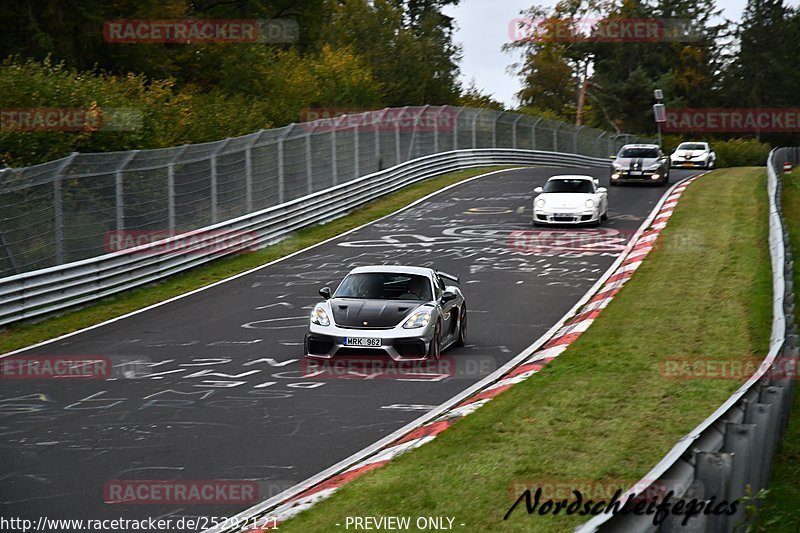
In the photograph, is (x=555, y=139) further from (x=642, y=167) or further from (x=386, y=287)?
(x=386, y=287)

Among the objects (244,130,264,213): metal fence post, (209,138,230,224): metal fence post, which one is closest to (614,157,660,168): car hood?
(244,130,264,213): metal fence post

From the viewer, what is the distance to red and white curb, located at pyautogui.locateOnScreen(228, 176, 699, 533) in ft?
28.0

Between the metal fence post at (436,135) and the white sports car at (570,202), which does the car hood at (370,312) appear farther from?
the metal fence post at (436,135)

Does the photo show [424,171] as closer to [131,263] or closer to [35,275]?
[131,263]

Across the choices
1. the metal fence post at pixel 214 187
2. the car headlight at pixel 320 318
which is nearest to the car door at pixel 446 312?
the car headlight at pixel 320 318

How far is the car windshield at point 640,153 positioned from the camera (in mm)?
38250

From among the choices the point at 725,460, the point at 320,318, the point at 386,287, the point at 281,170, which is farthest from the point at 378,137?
the point at 725,460

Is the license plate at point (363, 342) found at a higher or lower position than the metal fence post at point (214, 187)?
lower

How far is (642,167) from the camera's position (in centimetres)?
3744

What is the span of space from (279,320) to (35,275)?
Result: 4.51 metres

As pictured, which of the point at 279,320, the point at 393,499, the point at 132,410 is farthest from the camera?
the point at 279,320

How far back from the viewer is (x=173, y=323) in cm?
1867

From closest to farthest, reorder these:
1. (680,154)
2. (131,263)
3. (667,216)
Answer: (131,263) < (667,216) < (680,154)

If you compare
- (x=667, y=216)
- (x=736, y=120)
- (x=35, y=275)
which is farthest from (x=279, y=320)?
(x=736, y=120)
